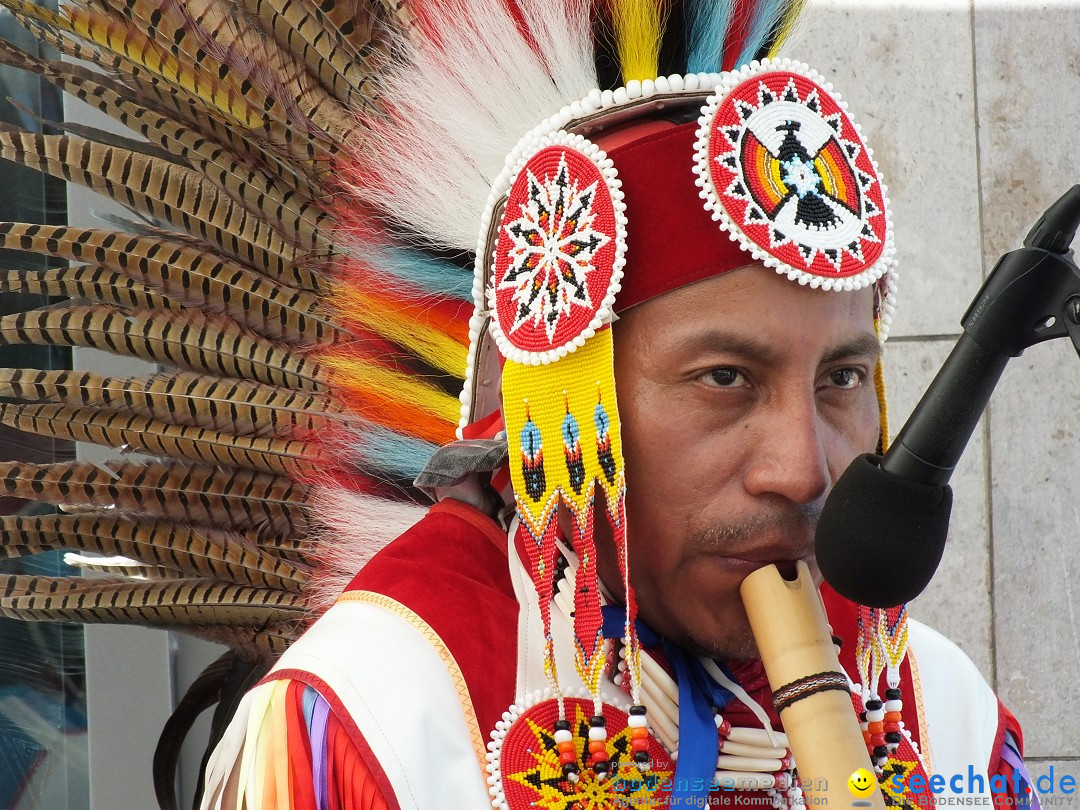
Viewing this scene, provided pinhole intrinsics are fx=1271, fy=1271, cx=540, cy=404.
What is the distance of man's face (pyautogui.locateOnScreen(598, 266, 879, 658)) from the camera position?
1643 mm

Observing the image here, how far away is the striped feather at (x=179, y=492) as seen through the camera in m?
2.26

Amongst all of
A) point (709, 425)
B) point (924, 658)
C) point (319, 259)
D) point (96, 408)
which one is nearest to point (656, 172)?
point (709, 425)

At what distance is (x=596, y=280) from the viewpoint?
1.71 m

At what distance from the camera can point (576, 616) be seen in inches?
67.7

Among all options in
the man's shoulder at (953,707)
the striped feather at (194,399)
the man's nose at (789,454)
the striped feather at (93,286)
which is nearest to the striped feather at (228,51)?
the striped feather at (93,286)

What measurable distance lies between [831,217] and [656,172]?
25 cm

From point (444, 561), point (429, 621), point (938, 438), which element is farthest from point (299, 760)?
point (938, 438)

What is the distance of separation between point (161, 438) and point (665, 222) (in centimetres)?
103

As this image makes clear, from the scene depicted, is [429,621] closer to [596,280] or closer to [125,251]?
[596,280]

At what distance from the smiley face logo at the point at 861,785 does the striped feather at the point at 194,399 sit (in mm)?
1142

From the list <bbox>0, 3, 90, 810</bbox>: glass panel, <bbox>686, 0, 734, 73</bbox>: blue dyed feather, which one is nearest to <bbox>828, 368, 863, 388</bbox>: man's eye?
<bbox>686, 0, 734, 73</bbox>: blue dyed feather

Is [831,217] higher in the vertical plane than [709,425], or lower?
higher

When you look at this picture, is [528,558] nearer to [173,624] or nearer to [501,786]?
[501,786]

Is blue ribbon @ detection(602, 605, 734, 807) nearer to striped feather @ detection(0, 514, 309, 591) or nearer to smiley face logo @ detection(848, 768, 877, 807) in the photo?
smiley face logo @ detection(848, 768, 877, 807)
